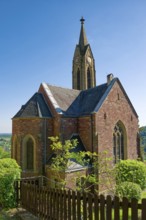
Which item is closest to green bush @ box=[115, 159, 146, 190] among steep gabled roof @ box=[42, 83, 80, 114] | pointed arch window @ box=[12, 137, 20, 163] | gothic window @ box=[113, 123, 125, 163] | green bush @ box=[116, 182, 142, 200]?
green bush @ box=[116, 182, 142, 200]

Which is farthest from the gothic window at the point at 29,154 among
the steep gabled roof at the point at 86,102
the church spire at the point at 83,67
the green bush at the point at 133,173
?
the church spire at the point at 83,67

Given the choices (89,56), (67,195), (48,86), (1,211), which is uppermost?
(89,56)

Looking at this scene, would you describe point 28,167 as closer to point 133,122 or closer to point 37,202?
point 37,202

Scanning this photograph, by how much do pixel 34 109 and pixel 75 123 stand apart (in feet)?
15.4

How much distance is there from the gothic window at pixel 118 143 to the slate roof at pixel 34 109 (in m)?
7.93

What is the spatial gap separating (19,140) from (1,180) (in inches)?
363

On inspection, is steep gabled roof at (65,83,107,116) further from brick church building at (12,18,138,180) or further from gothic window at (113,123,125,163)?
gothic window at (113,123,125,163)

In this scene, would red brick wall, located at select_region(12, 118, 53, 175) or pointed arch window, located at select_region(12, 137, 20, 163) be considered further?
pointed arch window, located at select_region(12, 137, 20, 163)

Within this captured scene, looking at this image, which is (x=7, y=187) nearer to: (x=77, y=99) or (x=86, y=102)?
(x=86, y=102)

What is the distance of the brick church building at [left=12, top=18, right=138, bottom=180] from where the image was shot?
19891mm

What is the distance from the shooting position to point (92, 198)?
7125mm

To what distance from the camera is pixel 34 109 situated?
2055 centimetres


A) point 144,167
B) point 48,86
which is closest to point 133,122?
point 144,167

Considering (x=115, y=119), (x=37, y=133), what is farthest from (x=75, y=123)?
(x=115, y=119)
